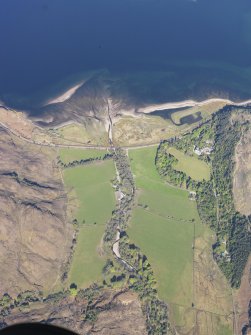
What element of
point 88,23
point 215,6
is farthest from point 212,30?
point 88,23

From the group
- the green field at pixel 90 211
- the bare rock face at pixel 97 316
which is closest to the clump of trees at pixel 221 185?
the green field at pixel 90 211

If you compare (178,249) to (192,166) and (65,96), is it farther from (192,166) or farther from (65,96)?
(65,96)

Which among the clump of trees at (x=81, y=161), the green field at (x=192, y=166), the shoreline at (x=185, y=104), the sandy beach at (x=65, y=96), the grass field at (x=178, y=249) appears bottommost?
the grass field at (x=178, y=249)

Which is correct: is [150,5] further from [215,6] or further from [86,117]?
[86,117]

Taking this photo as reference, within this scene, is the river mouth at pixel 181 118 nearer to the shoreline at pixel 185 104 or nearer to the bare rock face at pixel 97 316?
the shoreline at pixel 185 104

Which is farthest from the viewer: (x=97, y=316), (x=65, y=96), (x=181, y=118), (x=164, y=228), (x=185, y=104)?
(x=65, y=96)

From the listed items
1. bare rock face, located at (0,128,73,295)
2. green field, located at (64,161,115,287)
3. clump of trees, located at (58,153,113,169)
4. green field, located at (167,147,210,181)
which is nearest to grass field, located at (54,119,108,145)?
clump of trees, located at (58,153,113,169)

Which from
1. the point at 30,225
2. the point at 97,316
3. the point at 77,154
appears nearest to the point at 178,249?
the point at 97,316
